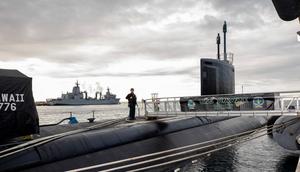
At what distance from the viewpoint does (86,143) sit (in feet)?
38.4

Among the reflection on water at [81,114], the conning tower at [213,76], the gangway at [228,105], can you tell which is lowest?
the reflection on water at [81,114]

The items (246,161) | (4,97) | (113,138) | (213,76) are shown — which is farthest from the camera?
(213,76)

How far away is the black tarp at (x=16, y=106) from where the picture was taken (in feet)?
31.3

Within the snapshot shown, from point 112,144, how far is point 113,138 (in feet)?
1.58

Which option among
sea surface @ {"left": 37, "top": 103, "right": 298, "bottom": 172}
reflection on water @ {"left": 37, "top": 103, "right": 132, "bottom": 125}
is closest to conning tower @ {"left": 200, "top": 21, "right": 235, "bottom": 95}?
sea surface @ {"left": 37, "top": 103, "right": 298, "bottom": 172}

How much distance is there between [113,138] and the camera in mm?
13094

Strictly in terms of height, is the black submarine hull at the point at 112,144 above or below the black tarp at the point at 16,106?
below

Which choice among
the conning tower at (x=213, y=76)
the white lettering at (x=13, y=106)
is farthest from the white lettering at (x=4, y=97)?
the conning tower at (x=213, y=76)

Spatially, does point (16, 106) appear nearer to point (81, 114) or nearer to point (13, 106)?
point (13, 106)

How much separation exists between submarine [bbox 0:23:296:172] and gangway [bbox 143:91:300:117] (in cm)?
6

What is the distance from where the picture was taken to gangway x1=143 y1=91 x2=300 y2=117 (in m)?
15.8

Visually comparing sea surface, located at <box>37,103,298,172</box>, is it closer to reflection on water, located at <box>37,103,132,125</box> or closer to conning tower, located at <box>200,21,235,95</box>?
conning tower, located at <box>200,21,235,95</box>

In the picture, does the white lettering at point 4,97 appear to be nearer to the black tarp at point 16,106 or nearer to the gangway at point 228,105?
the black tarp at point 16,106

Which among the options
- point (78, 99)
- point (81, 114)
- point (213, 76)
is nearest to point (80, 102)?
point (78, 99)
